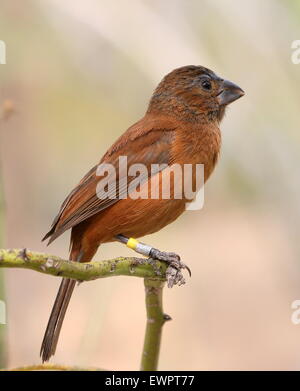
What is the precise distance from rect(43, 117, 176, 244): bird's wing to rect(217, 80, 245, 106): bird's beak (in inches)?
13.1

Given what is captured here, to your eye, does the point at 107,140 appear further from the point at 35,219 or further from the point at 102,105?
the point at 35,219

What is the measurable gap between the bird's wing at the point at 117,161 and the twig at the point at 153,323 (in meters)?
0.75

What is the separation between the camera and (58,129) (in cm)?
498

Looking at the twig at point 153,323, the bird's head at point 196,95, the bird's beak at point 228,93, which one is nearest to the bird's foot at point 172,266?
the twig at point 153,323

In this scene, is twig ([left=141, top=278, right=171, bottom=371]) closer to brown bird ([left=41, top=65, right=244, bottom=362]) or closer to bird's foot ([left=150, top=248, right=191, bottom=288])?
bird's foot ([left=150, top=248, right=191, bottom=288])

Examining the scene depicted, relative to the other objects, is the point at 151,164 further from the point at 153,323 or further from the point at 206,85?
the point at 153,323

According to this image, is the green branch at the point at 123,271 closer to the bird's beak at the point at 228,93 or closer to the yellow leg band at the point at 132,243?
the yellow leg band at the point at 132,243

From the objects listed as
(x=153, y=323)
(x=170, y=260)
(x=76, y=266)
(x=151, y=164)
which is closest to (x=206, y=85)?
(x=151, y=164)

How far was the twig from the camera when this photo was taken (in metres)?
1.87

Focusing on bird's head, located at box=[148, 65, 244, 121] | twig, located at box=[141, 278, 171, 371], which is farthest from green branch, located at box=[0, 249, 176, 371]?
bird's head, located at box=[148, 65, 244, 121]

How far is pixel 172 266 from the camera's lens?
2.62m

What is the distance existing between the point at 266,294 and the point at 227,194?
0.77 metres

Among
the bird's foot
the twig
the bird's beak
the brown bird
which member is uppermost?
the bird's beak

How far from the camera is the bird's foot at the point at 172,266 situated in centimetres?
245
